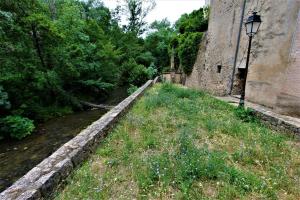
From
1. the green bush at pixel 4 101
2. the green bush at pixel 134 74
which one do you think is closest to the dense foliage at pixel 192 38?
the green bush at pixel 134 74

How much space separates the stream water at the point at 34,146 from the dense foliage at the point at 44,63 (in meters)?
0.51

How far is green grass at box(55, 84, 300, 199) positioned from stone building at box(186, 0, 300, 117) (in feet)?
5.23

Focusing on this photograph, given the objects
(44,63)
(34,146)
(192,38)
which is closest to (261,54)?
(192,38)

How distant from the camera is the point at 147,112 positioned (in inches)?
219

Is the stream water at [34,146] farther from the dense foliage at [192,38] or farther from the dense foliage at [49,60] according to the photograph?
the dense foliage at [192,38]

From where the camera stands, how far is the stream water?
5.02 meters

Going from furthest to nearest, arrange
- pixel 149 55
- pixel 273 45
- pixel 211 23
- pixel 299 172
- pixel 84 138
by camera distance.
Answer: pixel 149 55
pixel 211 23
pixel 273 45
pixel 84 138
pixel 299 172

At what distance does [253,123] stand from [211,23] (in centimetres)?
769

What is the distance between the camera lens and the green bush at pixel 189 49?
1238 cm

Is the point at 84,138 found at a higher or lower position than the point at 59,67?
lower

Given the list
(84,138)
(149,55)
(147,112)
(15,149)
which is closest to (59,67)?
(15,149)

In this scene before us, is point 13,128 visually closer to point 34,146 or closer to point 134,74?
point 34,146

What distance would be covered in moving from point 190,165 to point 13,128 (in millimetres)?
7214

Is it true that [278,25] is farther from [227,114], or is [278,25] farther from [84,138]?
[84,138]
